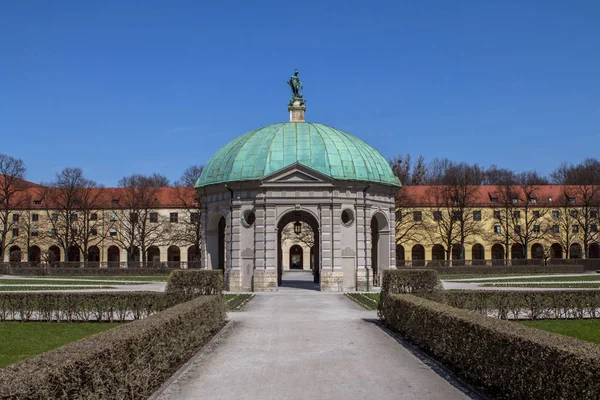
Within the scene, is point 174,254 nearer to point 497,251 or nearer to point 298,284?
point 497,251

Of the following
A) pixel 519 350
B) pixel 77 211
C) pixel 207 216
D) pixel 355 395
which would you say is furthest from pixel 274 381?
pixel 77 211

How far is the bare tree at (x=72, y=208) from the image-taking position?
75312 mm

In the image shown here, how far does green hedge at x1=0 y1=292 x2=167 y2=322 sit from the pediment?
47.9ft

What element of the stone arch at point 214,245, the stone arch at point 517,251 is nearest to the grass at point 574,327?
the stone arch at point 214,245

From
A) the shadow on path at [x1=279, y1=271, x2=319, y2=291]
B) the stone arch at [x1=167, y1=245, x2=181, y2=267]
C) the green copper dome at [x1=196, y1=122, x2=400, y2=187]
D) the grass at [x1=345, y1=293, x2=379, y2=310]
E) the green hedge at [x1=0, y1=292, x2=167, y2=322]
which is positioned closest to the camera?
the green hedge at [x1=0, y1=292, x2=167, y2=322]

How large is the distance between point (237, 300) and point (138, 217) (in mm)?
52002

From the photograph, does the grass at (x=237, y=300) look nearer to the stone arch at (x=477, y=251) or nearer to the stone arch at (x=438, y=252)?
the stone arch at (x=438, y=252)

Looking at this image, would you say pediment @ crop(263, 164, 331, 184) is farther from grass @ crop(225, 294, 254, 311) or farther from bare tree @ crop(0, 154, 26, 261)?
bare tree @ crop(0, 154, 26, 261)

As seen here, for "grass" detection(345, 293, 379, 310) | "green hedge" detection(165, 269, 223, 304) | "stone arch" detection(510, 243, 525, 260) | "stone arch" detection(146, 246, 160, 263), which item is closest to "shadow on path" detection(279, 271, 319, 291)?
"grass" detection(345, 293, 379, 310)

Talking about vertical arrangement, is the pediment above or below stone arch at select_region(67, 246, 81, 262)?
above

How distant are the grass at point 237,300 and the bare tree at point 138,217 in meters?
44.0

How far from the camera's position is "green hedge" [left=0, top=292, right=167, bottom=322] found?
24.0m

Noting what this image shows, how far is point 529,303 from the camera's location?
24.0 metres

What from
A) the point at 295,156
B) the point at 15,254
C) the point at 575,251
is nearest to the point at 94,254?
the point at 15,254
